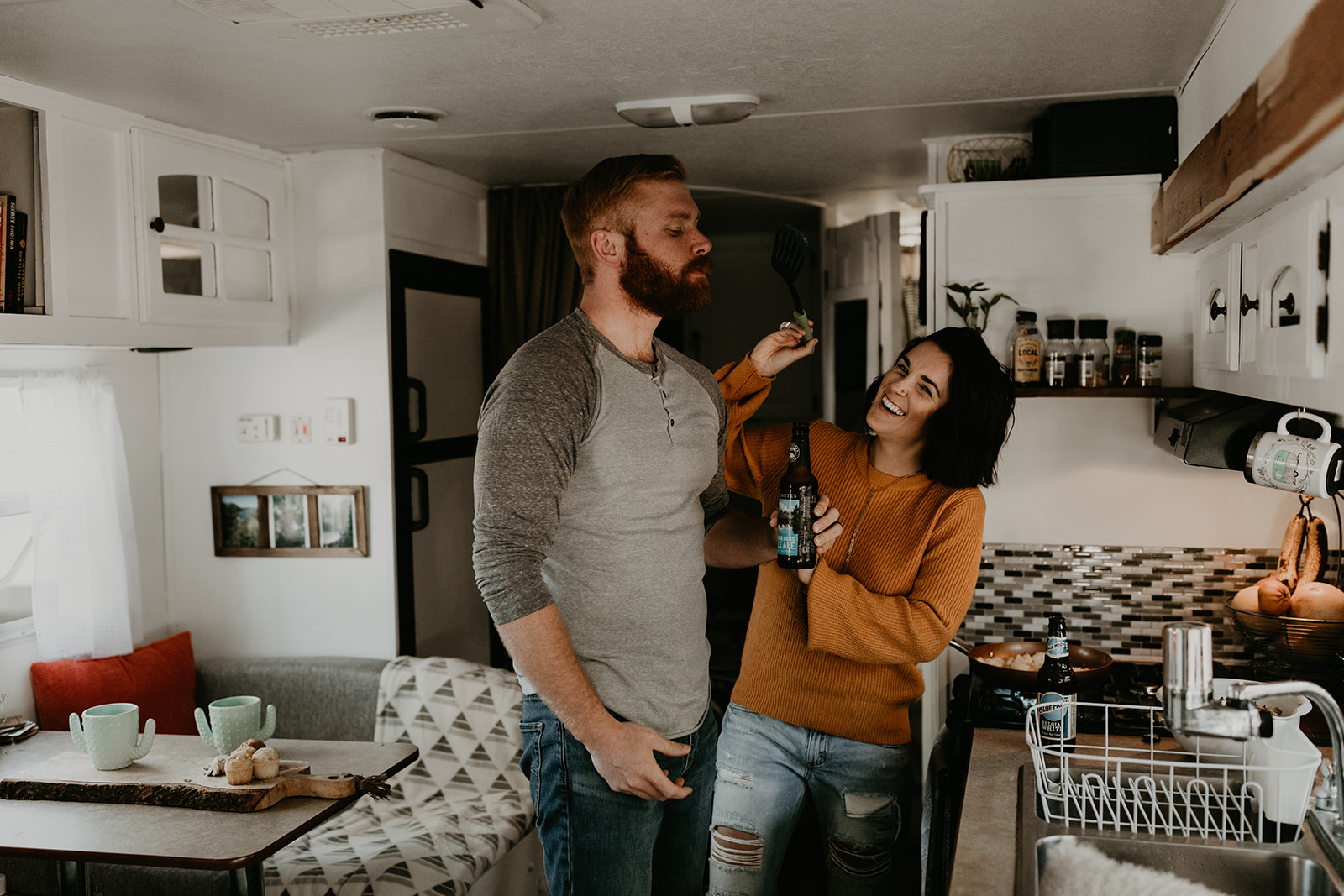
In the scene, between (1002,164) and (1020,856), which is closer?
(1020,856)

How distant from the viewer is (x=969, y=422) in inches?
83.8

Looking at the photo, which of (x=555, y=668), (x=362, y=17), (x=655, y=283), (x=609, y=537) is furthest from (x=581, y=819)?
(x=362, y=17)

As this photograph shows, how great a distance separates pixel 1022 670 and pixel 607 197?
150cm

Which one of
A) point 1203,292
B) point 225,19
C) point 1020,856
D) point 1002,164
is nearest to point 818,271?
point 1002,164

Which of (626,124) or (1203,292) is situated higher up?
(626,124)

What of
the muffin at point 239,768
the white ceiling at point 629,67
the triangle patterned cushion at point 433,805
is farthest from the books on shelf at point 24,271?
the triangle patterned cushion at point 433,805

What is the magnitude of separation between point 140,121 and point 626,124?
4.55 ft

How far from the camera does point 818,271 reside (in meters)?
5.94

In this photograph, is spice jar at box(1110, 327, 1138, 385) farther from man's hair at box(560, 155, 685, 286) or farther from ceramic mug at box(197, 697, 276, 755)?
ceramic mug at box(197, 697, 276, 755)

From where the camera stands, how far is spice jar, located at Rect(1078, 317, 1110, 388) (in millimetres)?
2740

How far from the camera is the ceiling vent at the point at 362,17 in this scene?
1.97 m

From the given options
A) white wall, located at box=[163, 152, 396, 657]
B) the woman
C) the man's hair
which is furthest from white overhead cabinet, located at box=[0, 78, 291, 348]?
the woman

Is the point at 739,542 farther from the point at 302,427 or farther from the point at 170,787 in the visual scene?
the point at 302,427

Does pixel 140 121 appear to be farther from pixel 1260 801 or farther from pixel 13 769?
pixel 1260 801
